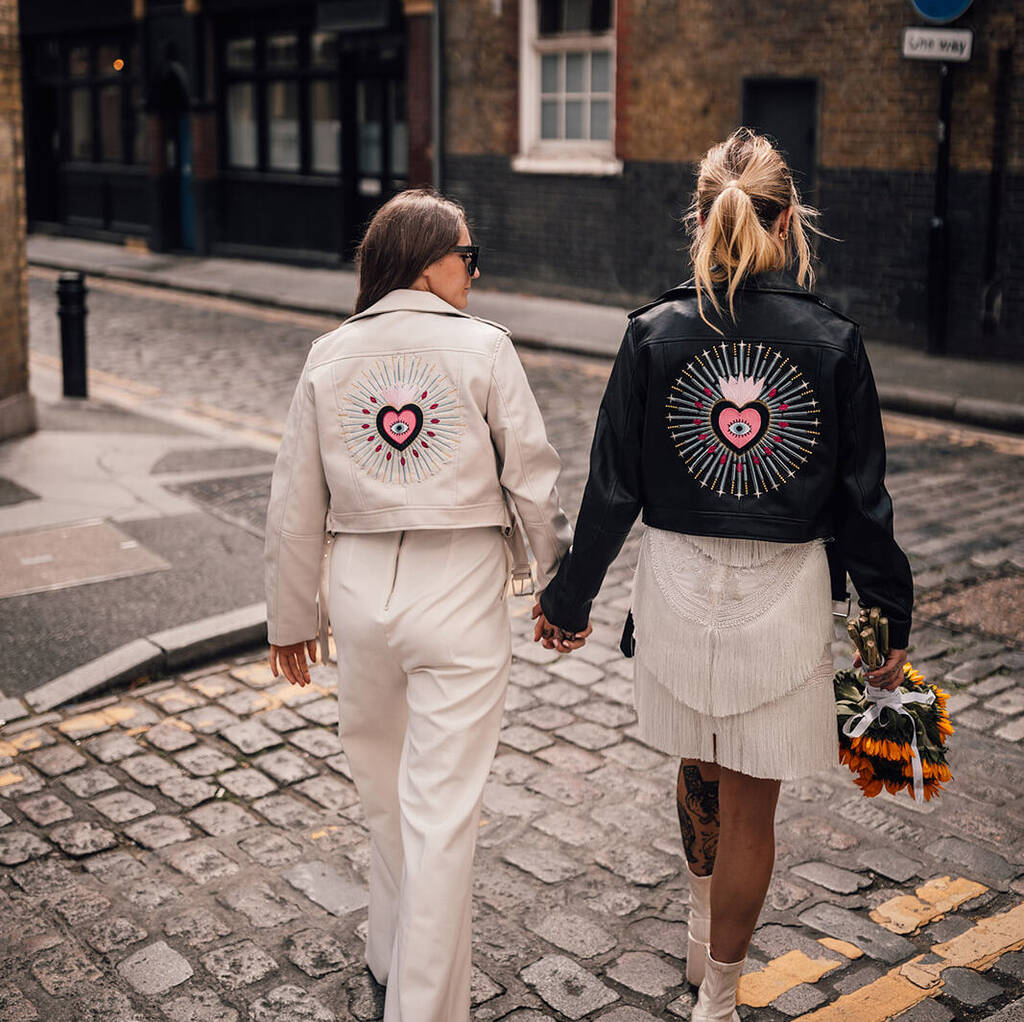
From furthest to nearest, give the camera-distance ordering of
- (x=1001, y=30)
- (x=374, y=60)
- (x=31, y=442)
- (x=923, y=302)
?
(x=374, y=60)
(x=923, y=302)
(x=1001, y=30)
(x=31, y=442)

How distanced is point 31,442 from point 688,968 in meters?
6.76

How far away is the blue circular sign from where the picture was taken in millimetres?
11477

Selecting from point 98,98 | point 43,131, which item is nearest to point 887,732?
point 98,98

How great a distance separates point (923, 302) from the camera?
42.0ft

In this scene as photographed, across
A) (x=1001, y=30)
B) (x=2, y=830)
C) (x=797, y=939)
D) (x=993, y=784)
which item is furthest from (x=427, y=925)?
(x=1001, y=30)

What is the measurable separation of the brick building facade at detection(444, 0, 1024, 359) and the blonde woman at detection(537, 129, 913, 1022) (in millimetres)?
9475

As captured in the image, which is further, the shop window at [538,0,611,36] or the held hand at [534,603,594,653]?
the shop window at [538,0,611,36]

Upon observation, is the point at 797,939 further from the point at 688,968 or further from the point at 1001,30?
the point at 1001,30

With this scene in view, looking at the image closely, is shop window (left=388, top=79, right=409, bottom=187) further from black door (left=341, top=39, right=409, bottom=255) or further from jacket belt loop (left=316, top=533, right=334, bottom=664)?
jacket belt loop (left=316, top=533, right=334, bottom=664)

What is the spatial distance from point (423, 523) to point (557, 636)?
44 cm

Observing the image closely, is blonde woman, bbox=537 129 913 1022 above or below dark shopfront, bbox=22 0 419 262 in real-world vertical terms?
below

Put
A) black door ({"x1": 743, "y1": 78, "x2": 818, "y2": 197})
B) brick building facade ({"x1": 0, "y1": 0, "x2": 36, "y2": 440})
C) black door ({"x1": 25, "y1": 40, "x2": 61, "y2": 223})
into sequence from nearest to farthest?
1. brick building facade ({"x1": 0, "y1": 0, "x2": 36, "y2": 440})
2. black door ({"x1": 743, "y1": 78, "x2": 818, "y2": 197})
3. black door ({"x1": 25, "y1": 40, "x2": 61, "y2": 223})

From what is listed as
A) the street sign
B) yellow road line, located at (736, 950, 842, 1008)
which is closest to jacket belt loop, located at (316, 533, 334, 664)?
yellow road line, located at (736, 950, 842, 1008)

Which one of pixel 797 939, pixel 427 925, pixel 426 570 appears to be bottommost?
pixel 797 939
